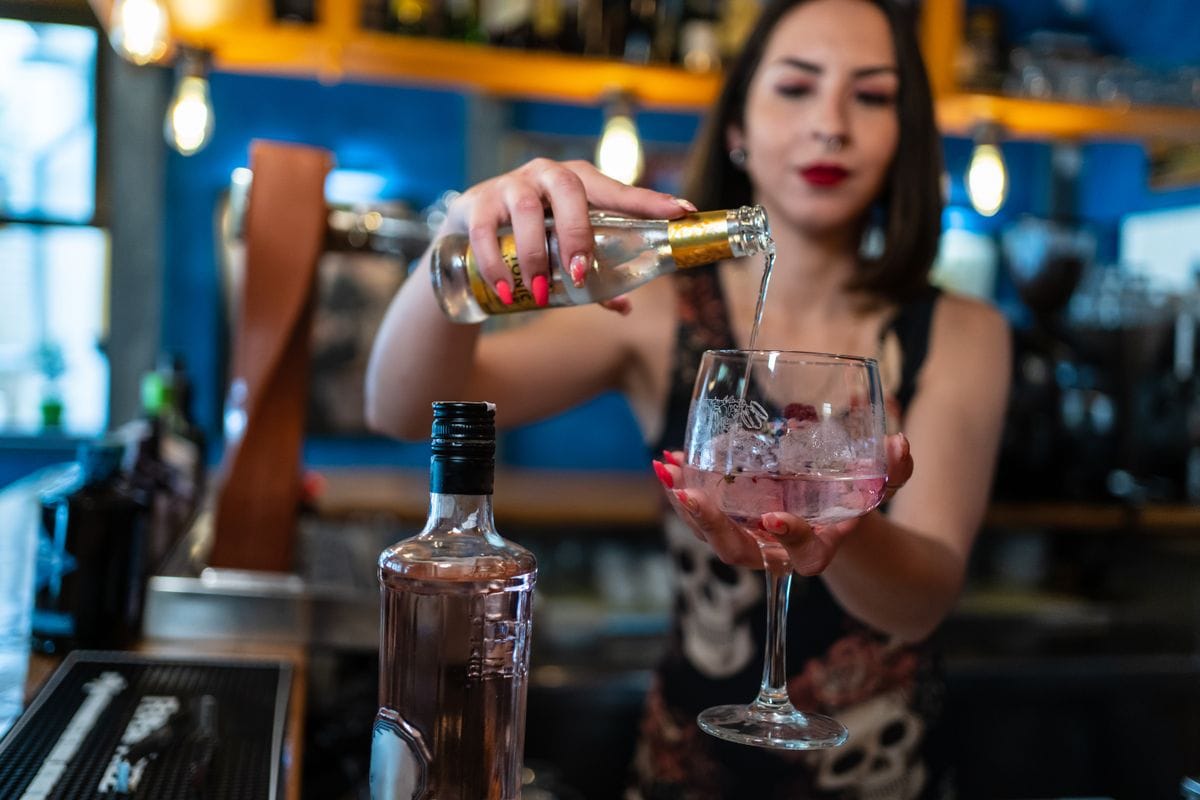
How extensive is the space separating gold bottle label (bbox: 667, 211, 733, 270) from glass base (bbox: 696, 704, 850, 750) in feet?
1.04

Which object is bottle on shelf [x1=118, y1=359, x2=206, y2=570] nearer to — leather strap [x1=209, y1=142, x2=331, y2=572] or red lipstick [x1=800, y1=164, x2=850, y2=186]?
leather strap [x1=209, y1=142, x2=331, y2=572]

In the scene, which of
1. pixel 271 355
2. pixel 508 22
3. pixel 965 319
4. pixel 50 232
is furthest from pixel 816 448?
pixel 50 232

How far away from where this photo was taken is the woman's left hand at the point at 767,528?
0.72 m

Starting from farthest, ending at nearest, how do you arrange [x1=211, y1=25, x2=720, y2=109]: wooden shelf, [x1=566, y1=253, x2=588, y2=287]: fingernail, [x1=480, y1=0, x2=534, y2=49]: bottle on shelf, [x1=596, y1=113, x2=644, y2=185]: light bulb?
1. [x1=480, y1=0, x2=534, y2=49]: bottle on shelf
2. [x1=596, y1=113, x2=644, y2=185]: light bulb
3. [x1=211, y1=25, x2=720, y2=109]: wooden shelf
4. [x1=566, y1=253, x2=588, y2=287]: fingernail

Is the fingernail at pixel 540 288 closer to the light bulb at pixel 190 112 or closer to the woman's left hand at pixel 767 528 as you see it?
the woman's left hand at pixel 767 528

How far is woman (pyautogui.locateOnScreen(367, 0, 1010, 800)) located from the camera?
129cm

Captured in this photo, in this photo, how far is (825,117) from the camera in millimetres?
1357

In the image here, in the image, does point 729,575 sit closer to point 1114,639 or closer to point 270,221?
point 270,221

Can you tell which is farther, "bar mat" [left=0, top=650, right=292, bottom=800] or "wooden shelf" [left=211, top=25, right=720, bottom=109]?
"wooden shelf" [left=211, top=25, right=720, bottom=109]

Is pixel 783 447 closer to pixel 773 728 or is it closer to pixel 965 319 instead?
pixel 773 728

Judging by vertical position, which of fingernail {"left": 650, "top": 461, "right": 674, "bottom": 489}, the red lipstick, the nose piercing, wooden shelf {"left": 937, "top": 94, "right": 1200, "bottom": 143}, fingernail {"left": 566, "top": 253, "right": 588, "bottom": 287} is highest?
wooden shelf {"left": 937, "top": 94, "right": 1200, "bottom": 143}

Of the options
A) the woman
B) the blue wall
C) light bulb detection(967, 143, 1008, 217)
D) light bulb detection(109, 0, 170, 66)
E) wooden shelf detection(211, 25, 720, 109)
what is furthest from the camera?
the blue wall

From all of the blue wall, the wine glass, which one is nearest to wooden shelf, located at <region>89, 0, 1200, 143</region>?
the blue wall

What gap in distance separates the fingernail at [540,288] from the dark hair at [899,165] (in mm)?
815
